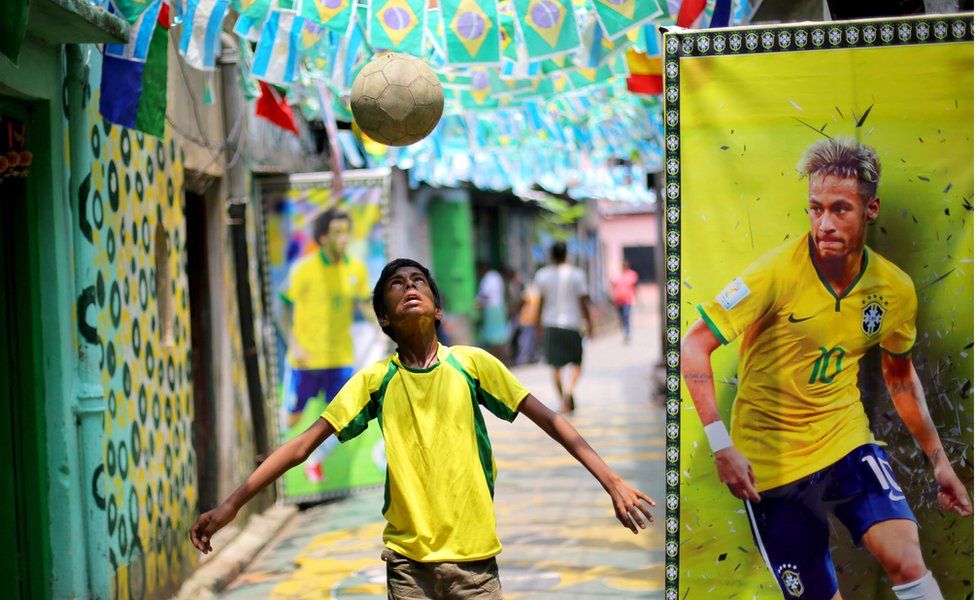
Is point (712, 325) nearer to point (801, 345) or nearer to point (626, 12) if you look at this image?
point (801, 345)

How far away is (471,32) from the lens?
6723 mm

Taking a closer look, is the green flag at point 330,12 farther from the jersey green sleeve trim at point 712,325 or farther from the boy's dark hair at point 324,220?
the boy's dark hair at point 324,220

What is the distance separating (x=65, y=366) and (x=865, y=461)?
356 centimetres

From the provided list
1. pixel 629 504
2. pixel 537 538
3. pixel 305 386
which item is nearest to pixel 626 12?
pixel 629 504

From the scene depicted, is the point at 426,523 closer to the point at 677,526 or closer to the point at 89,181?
the point at 677,526

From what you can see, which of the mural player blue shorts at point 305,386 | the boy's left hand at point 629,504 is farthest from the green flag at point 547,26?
the mural player blue shorts at point 305,386

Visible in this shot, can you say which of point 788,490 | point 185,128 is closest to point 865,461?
point 788,490

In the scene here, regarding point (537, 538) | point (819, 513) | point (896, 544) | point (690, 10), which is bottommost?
point (537, 538)

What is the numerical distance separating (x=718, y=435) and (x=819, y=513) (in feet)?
1.51

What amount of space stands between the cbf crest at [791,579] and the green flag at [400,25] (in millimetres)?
3249

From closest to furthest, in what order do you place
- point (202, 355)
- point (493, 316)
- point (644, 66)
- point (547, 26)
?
point (547, 26), point (644, 66), point (202, 355), point (493, 316)

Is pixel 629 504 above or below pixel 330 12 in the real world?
below

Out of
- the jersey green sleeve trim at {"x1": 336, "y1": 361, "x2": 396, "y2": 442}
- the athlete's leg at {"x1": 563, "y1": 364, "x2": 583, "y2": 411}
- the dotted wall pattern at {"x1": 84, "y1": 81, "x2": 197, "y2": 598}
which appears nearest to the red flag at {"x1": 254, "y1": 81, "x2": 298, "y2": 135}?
the dotted wall pattern at {"x1": 84, "y1": 81, "x2": 197, "y2": 598}

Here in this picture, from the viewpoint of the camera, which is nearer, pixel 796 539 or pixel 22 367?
pixel 796 539
